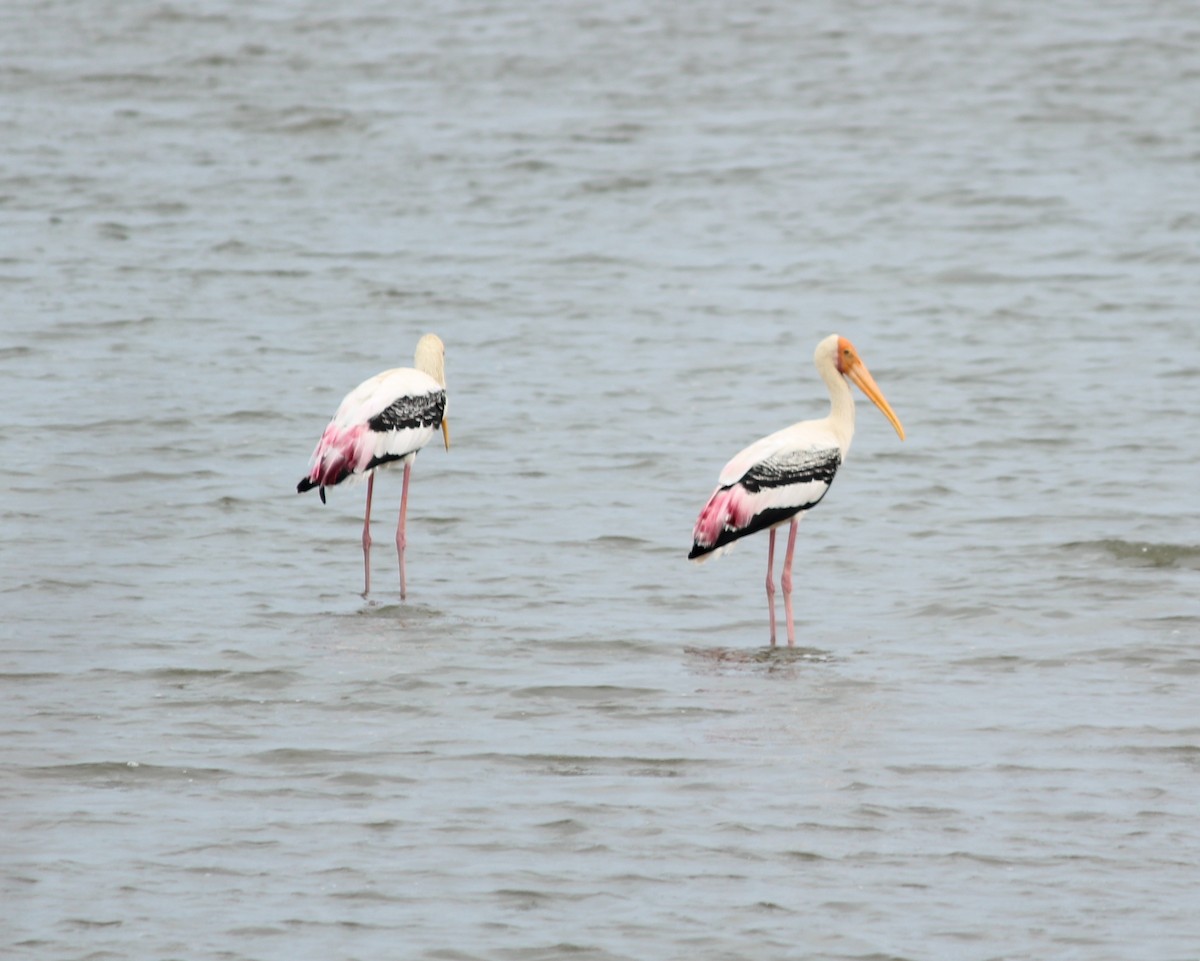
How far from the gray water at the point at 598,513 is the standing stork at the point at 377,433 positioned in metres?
0.47

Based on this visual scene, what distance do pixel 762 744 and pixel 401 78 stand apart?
76.8 ft

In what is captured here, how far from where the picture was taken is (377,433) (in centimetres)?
1130

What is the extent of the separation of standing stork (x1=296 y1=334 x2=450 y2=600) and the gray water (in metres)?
0.47

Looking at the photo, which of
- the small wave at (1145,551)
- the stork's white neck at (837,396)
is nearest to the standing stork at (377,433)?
the stork's white neck at (837,396)

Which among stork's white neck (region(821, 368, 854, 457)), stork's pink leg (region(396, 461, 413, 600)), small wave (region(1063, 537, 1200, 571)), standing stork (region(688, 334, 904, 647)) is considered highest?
stork's white neck (region(821, 368, 854, 457))

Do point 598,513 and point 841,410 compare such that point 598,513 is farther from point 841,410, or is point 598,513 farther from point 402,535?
point 841,410

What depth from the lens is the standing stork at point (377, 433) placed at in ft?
36.6

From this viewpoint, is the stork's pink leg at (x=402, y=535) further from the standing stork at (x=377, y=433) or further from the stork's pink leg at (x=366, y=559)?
the stork's pink leg at (x=366, y=559)

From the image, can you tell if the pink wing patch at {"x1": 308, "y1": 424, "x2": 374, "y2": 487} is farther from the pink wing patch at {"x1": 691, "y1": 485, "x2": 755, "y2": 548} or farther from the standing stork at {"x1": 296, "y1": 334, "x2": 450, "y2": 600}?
the pink wing patch at {"x1": 691, "y1": 485, "x2": 755, "y2": 548}

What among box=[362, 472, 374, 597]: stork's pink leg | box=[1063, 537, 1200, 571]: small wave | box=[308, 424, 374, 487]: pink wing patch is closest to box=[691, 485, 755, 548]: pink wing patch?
box=[362, 472, 374, 597]: stork's pink leg

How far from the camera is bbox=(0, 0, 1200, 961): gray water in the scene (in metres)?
6.71

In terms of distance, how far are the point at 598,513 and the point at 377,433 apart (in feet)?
6.21

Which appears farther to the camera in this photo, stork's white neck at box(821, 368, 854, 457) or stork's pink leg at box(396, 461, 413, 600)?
stork's pink leg at box(396, 461, 413, 600)

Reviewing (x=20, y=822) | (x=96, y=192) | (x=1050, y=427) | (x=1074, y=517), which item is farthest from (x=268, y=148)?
(x=20, y=822)
